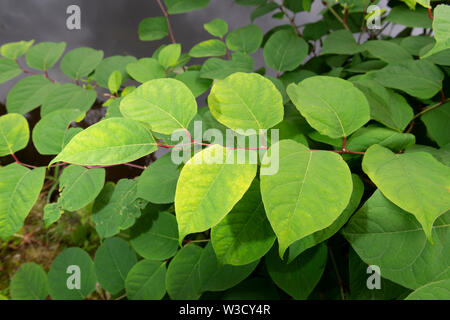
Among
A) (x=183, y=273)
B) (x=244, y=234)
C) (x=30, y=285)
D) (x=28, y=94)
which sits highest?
(x=28, y=94)

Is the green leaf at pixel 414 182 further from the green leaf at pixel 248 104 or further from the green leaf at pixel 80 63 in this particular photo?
the green leaf at pixel 80 63

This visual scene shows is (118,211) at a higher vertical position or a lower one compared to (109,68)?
lower

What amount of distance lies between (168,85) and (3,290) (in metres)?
1.04

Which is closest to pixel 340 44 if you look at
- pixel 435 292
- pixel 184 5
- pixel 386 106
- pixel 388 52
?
pixel 388 52

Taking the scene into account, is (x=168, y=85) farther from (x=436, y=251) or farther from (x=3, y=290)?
(x=3, y=290)

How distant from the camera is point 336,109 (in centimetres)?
31

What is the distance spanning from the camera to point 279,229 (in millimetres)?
213

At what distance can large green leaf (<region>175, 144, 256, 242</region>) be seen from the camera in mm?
227

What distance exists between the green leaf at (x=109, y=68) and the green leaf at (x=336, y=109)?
39cm

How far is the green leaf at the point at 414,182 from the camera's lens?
0.23m

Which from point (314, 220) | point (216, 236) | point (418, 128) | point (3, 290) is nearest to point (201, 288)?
point (216, 236)

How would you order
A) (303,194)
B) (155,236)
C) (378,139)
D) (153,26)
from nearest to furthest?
1. (303,194)
2. (378,139)
3. (155,236)
4. (153,26)

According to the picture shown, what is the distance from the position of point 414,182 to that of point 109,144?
29cm

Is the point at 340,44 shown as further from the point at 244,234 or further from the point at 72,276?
the point at 72,276
